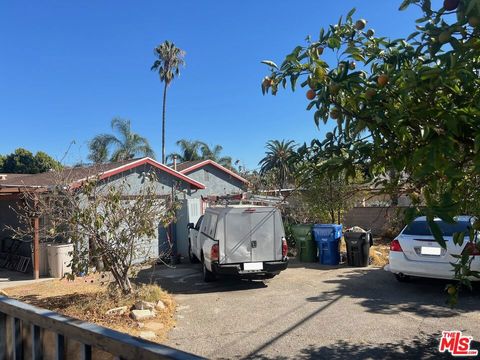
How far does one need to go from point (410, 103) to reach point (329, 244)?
11.2 metres

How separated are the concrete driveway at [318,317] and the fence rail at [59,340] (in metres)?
3.41

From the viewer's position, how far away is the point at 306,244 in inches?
530

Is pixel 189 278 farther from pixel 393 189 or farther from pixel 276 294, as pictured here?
pixel 393 189

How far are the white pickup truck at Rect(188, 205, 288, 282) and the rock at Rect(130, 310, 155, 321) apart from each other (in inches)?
96.8

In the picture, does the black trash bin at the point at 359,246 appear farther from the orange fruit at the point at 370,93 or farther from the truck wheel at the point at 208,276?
the orange fruit at the point at 370,93

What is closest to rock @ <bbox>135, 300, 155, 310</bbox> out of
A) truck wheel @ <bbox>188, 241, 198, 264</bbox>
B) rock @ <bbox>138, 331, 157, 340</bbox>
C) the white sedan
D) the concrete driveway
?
the concrete driveway

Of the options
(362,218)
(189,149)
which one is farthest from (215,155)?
(362,218)

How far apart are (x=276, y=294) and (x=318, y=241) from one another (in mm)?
4397

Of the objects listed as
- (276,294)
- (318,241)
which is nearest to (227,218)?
(276,294)

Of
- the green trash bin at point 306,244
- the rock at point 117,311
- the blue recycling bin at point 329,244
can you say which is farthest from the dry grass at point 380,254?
the rock at point 117,311

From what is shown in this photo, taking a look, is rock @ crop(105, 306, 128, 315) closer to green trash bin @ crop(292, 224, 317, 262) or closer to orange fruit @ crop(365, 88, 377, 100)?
orange fruit @ crop(365, 88, 377, 100)

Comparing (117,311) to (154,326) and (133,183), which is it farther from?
(133,183)

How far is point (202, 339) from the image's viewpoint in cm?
632

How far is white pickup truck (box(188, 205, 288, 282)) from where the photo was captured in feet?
31.6
